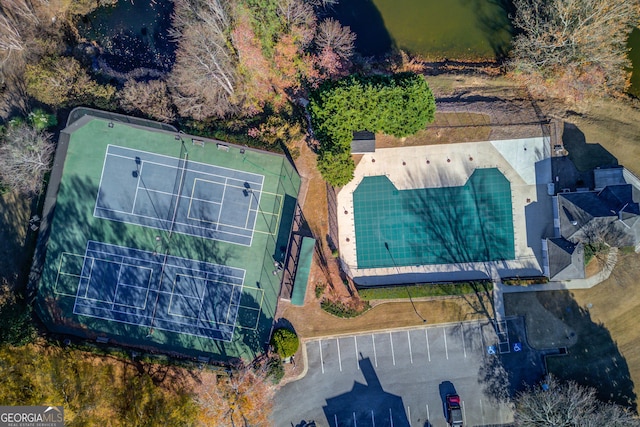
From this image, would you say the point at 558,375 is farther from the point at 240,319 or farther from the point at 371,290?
the point at 240,319

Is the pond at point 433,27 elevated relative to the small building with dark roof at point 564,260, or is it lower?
elevated

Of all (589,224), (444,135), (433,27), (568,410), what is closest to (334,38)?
(433,27)

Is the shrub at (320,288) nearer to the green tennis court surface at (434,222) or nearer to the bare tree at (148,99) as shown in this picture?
the green tennis court surface at (434,222)

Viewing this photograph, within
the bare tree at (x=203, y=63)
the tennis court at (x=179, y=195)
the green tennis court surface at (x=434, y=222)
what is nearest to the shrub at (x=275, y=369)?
the tennis court at (x=179, y=195)

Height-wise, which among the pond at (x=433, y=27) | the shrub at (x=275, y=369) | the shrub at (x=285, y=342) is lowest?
the shrub at (x=275, y=369)

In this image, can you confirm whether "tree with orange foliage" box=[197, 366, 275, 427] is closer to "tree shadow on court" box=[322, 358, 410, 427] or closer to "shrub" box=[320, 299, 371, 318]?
"tree shadow on court" box=[322, 358, 410, 427]

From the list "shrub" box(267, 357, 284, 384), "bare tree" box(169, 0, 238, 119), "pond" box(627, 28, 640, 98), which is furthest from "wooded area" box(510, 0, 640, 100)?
"shrub" box(267, 357, 284, 384)

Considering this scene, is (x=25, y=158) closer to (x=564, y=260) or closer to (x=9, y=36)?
(x=9, y=36)
